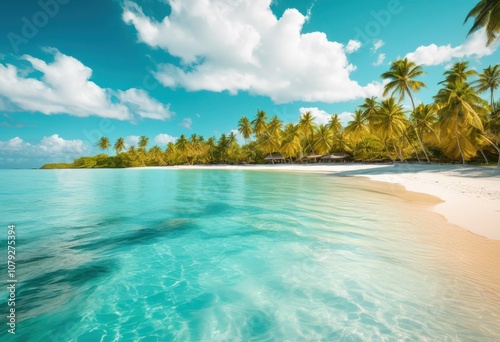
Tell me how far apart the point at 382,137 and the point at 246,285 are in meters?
37.1

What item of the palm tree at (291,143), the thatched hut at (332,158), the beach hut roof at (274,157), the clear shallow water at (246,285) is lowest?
the clear shallow water at (246,285)

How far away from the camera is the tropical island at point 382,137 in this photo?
25281 mm

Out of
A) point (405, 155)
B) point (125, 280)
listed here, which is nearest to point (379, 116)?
point (405, 155)

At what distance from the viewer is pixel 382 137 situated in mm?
34375

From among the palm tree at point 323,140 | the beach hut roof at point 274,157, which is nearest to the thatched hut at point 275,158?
the beach hut roof at point 274,157

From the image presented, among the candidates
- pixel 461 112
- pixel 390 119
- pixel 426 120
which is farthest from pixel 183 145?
pixel 461 112

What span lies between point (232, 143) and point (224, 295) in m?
69.2

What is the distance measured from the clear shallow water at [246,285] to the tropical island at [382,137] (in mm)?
25938

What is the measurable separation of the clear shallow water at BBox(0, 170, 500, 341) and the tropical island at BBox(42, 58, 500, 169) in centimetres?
2594

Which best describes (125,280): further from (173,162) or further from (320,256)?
(173,162)

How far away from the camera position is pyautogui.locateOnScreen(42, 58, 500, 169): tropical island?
25281 mm

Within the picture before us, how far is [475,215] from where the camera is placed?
7770 millimetres

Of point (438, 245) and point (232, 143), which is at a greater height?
point (232, 143)

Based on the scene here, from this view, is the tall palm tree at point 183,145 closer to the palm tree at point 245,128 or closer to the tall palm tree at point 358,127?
the palm tree at point 245,128
